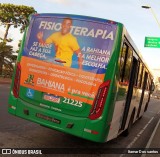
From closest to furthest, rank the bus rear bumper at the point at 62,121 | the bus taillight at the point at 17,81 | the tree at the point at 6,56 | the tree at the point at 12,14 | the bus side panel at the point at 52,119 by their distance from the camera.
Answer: the bus rear bumper at the point at 62,121, the bus side panel at the point at 52,119, the bus taillight at the point at 17,81, the tree at the point at 6,56, the tree at the point at 12,14

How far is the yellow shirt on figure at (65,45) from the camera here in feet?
26.3

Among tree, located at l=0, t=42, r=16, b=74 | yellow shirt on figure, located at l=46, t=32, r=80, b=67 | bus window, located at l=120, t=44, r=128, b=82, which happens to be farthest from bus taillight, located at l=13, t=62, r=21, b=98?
tree, located at l=0, t=42, r=16, b=74

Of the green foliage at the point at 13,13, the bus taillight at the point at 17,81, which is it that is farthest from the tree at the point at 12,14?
the bus taillight at the point at 17,81

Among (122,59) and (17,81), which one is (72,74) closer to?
(122,59)

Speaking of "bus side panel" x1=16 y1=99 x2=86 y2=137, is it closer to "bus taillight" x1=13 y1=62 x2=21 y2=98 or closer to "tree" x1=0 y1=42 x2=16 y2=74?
"bus taillight" x1=13 y1=62 x2=21 y2=98

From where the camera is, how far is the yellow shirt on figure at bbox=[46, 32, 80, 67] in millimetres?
8008

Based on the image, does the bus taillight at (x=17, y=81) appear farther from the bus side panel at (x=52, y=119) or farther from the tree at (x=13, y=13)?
the tree at (x=13, y=13)

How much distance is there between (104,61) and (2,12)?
38.7 meters

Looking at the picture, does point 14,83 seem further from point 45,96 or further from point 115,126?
point 115,126

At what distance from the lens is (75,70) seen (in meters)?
7.93

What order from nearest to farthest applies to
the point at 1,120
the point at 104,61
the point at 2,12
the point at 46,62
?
the point at 104,61 → the point at 46,62 → the point at 1,120 → the point at 2,12

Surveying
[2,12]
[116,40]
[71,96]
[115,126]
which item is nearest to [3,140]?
[71,96]

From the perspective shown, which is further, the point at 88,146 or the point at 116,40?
the point at 88,146

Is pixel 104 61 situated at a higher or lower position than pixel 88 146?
higher
